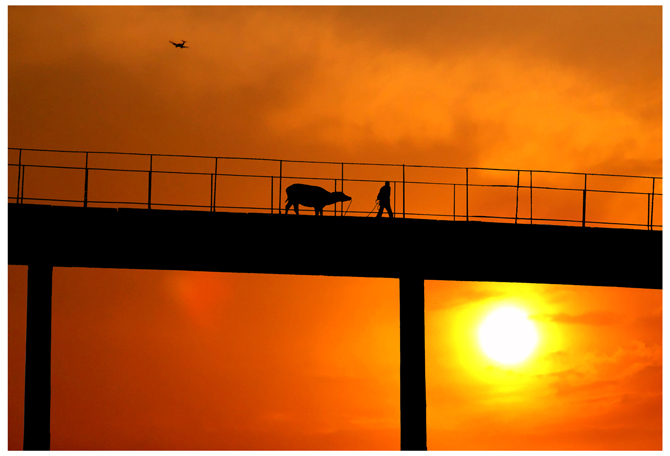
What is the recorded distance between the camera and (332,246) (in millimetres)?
26328

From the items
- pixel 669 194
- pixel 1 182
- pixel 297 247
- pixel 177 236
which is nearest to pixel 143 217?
pixel 177 236

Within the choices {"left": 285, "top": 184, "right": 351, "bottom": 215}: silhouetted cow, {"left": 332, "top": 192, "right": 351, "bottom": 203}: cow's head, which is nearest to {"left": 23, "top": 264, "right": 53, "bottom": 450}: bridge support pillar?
{"left": 285, "top": 184, "right": 351, "bottom": 215}: silhouetted cow

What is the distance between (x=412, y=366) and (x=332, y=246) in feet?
14.4

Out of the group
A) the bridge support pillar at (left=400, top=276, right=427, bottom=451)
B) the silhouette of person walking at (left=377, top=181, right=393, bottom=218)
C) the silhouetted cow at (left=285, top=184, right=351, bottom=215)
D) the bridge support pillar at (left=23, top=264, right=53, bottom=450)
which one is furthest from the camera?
the silhouetted cow at (left=285, top=184, right=351, bottom=215)

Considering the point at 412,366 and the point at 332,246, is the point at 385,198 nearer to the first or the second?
the point at 332,246

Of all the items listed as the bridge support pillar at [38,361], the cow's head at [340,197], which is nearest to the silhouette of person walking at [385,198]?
the cow's head at [340,197]

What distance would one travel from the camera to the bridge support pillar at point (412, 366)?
2678 cm

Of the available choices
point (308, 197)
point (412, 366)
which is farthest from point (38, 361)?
point (308, 197)

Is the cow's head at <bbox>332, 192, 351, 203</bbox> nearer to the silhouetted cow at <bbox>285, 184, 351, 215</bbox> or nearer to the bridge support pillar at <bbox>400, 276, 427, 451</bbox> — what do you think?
the silhouetted cow at <bbox>285, 184, 351, 215</bbox>

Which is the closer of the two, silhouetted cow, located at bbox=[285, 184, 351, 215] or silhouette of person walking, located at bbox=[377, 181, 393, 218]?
silhouette of person walking, located at bbox=[377, 181, 393, 218]

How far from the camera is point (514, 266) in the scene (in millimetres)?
27344

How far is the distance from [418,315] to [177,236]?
7.61 m

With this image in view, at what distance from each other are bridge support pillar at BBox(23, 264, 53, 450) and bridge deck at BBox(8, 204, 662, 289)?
0.74 m

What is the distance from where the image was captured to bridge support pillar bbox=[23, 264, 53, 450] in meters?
25.5
